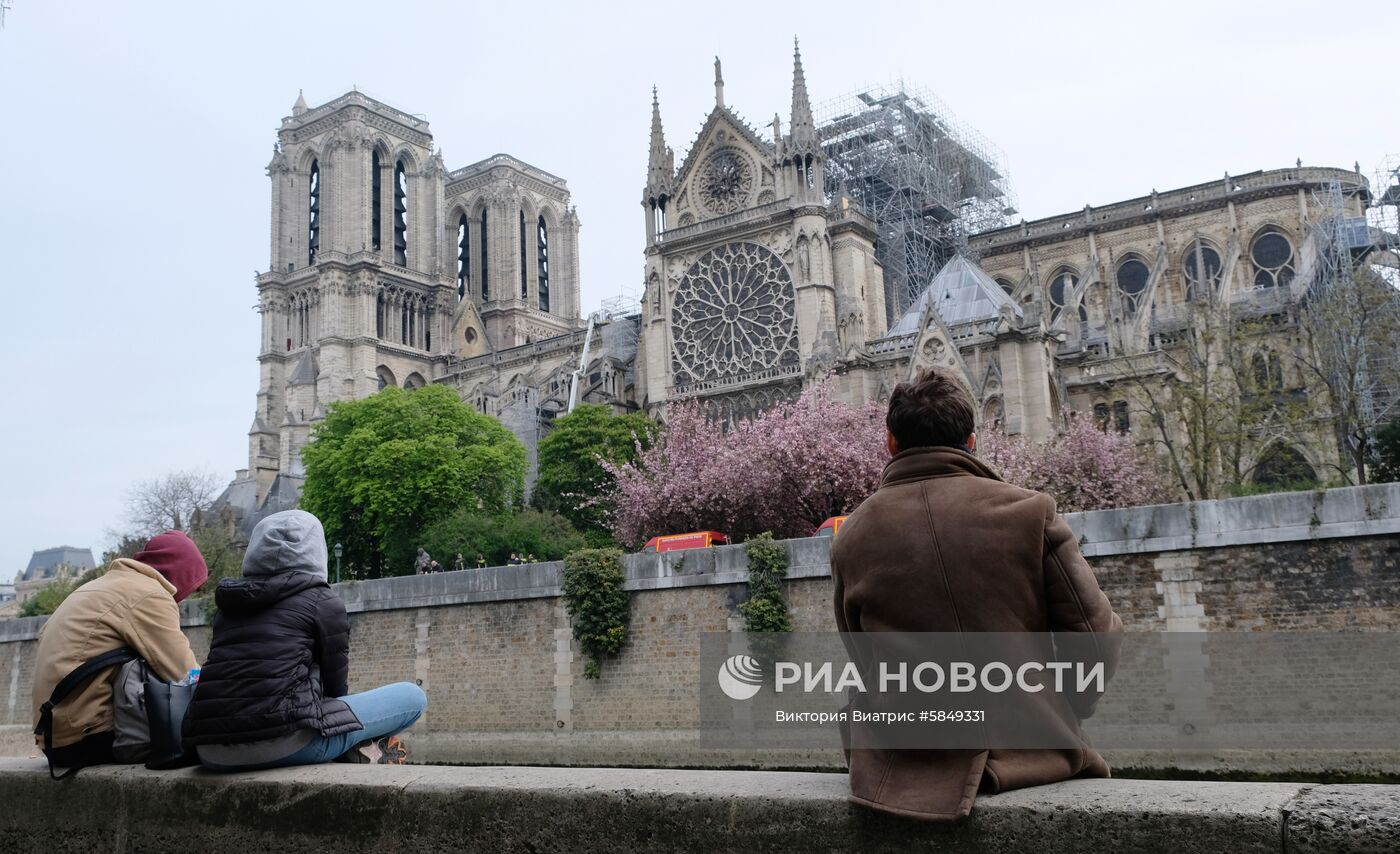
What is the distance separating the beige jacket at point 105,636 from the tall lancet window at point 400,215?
62.4 meters

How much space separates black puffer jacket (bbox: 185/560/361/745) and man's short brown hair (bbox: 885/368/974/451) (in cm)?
200

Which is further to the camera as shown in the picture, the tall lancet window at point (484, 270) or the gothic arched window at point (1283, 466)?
the tall lancet window at point (484, 270)

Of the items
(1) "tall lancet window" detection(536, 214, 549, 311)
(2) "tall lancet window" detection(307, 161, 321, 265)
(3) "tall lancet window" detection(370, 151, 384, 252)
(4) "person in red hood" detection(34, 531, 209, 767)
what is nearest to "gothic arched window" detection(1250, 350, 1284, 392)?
(4) "person in red hood" detection(34, 531, 209, 767)

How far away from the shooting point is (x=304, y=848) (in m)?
3.76

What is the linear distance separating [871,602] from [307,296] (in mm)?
61122

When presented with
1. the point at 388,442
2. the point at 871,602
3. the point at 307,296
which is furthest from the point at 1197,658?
the point at 307,296

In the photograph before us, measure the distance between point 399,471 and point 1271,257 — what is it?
28.9 m

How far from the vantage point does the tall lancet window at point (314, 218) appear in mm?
62406

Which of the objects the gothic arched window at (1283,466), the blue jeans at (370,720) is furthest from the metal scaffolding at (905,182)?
the blue jeans at (370,720)

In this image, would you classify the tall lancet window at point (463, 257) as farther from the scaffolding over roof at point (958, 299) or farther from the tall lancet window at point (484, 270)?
the scaffolding over roof at point (958, 299)

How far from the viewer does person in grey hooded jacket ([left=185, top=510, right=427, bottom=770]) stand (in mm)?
4223

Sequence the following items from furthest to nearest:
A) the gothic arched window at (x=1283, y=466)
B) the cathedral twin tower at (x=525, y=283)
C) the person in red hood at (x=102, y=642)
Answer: the cathedral twin tower at (x=525, y=283)
the gothic arched window at (x=1283, y=466)
the person in red hood at (x=102, y=642)

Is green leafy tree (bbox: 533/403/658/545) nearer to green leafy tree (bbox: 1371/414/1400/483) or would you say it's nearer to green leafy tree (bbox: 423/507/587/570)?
green leafy tree (bbox: 423/507/587/570)

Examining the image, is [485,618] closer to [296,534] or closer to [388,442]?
[296,534]
